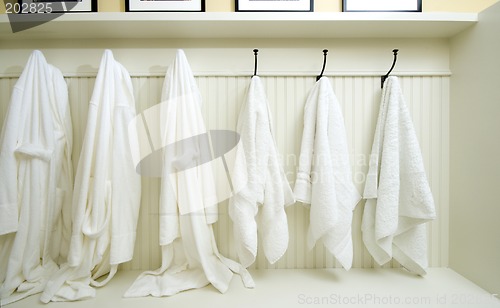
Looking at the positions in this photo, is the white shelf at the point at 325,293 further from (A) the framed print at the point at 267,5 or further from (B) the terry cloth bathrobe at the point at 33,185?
(A) the framed print at the point at 267,5

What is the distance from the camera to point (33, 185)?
2.59 ft

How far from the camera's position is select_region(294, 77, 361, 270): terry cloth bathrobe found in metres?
0.82

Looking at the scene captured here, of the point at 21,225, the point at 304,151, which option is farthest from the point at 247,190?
the point at 21,225

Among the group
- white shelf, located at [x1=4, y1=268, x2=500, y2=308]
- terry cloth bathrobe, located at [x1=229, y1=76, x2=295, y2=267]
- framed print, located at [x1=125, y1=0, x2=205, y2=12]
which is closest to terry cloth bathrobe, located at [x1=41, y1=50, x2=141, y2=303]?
white shelf, located at [x1=4, y1=268, x2=500, y2=308]

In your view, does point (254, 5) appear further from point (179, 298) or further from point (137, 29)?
point (179, 298)

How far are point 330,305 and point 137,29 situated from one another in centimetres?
116

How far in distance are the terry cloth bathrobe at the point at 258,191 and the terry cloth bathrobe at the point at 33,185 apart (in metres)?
0.65

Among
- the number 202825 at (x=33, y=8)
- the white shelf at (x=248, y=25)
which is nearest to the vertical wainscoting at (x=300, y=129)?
the white shelf at (x=248, y=25)

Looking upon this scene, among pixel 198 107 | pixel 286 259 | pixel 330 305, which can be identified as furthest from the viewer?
pixel 286 259

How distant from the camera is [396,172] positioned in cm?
85

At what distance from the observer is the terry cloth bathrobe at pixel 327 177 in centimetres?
82

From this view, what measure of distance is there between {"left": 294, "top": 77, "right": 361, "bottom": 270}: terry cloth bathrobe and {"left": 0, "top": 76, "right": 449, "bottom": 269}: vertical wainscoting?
0.25 ft

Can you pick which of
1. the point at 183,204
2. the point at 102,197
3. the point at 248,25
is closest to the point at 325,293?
the point at 183,204

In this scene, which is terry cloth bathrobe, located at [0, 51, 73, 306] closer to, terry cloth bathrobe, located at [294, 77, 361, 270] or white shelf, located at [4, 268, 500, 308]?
white shelf, located at [4, 268, 500, 308]
